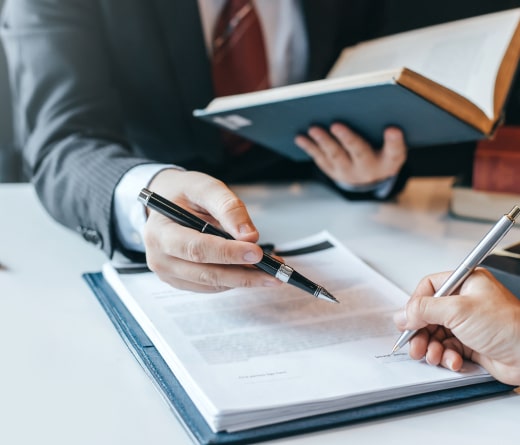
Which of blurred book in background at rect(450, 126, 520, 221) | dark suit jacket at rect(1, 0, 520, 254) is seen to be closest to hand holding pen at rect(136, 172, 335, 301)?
dark suit jacket at rect(1, 0, 520, 254)

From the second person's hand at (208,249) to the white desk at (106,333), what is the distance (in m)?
0.09

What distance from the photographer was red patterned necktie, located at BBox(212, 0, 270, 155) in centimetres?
119

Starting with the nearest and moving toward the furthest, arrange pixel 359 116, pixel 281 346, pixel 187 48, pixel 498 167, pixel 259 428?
1. pixel 259 428
2. pixel 281 346
3. pixel 359 116
4. pixel 498 167
5. pixel 187 48

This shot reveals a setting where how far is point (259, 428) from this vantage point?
1.60 ft

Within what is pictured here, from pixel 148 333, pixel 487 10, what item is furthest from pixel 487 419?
pixel 487 10

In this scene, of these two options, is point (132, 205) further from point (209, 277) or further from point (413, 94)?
point (413, 94)

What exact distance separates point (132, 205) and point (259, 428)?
405mm

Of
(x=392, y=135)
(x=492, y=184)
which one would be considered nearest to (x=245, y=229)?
(x=392, y=135)

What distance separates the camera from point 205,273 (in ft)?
2.09

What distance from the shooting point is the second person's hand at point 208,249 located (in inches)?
24.0

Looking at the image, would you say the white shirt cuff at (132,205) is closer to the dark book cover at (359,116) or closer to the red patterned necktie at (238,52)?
the dark book cover at (359,116)

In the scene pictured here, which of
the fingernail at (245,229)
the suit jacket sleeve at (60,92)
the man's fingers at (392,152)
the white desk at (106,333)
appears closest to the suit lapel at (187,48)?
the suit jacket sleeve at (60,92)

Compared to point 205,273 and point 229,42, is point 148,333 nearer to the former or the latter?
point 205,273

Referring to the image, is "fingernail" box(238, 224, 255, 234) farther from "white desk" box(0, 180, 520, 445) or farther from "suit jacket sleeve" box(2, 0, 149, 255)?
"suit jacket sleeve" box(2, 0, 149, 255)
